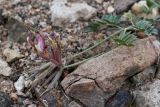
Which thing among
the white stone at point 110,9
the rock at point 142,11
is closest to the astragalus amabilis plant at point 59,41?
the rock at point 142,11

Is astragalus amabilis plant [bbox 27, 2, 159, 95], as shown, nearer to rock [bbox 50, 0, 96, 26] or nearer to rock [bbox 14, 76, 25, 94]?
rock [bbox 14, 76, 25, 94]

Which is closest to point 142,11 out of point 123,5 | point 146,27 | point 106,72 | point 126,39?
point 123,5

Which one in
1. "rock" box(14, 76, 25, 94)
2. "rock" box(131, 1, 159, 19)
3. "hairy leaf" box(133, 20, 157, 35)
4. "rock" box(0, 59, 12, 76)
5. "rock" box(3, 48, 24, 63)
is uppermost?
"hairy leaf" box(133, 20, 157, 35)

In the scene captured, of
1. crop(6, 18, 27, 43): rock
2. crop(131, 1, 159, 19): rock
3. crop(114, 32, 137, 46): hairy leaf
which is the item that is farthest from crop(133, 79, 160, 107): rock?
crop(6, 18, 27, 43): rock

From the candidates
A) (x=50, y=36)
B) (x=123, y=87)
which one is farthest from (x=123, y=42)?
(x=50, y=36)

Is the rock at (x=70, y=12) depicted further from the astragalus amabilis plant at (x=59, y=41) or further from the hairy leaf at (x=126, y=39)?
the hairy leaf at (x=126, y=39)

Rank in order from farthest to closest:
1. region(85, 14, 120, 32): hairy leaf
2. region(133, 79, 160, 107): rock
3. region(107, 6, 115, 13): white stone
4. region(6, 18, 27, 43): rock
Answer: region(107, 6, 115, 13): white stone < region(6, 18, 27, 43): rock < region(85, 14, 120, 32): hairy leaf < region(133, 79, 160, 107): rock
